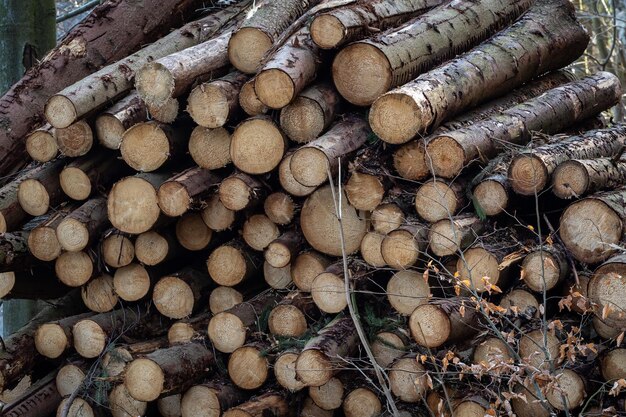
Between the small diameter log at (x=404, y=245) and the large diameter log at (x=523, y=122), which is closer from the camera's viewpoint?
the small diameter log at (x=404, y=245)

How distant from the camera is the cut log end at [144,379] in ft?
14.6

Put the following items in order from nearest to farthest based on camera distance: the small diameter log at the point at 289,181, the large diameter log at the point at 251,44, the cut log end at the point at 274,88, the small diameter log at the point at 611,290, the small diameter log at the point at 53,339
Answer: the small diameter log at the point at 611,290, the cut log end at the point at 274,88, the small diameter log at the point at 289,181, the large diameter log at the point at 251,44, the small diameter log at the point at 53,339

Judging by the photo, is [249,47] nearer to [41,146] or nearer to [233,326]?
[41,146]

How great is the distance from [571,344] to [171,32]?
11.6ft

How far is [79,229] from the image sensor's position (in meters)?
4.85

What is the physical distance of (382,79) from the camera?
4527 mm

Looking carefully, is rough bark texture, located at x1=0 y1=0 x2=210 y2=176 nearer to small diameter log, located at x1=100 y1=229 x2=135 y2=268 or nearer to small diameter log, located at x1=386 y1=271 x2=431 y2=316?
small diameter log, located at x1=100 y1=229 x2=135 y2=268

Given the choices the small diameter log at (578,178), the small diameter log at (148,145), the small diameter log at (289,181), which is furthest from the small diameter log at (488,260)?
the small diameter log at (148,145)

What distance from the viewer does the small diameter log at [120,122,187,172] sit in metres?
4.79

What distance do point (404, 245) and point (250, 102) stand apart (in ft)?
3.98

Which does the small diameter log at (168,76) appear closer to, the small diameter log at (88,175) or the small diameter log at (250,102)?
the small diameter log at (250,102)

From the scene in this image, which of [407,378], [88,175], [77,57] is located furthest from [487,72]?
[77,57]

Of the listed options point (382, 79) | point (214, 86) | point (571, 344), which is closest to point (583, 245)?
point (571, 344)

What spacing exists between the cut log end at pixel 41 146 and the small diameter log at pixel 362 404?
2322 mm
